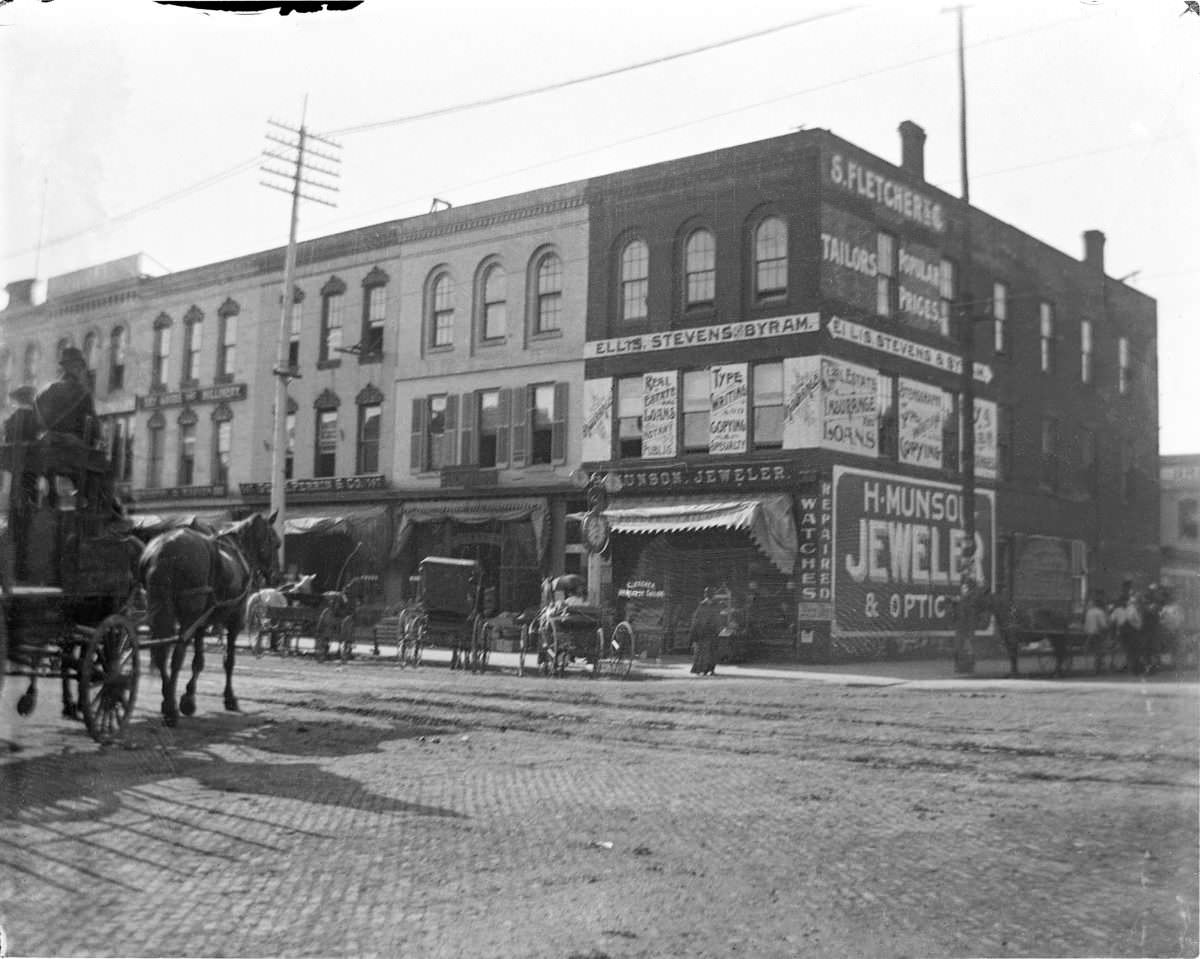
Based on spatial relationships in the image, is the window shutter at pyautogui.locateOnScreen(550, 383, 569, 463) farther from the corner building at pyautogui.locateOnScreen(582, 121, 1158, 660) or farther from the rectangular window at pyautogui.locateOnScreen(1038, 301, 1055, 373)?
the rectangular window at pyautogui.locateOnScreen(1038, 301, 1055, 373)

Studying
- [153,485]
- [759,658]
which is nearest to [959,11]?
[759,658]

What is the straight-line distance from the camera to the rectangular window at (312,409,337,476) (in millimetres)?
10984

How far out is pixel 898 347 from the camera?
8852 mm

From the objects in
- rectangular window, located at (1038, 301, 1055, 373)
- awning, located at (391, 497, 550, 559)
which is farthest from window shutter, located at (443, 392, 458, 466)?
rectangular window, located at (1038, 301, 1055, 373)

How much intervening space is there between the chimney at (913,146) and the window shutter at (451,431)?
567 centimetres

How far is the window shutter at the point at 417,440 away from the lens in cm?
1152

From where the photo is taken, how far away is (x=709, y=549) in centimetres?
1071

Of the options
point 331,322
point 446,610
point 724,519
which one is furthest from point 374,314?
point 724,519

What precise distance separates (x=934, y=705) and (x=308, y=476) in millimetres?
6556

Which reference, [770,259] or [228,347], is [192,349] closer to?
[228,347]

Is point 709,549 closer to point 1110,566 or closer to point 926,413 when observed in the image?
point 926,413

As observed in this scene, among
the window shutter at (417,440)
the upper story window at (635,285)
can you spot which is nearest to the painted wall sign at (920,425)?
the upper story window at (635,285)

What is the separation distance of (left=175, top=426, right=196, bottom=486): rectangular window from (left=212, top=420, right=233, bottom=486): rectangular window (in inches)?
8.3

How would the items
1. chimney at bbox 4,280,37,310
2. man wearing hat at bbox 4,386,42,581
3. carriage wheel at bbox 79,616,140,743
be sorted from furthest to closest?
carriage wheel at bbox 79,616,140,743 < man wearing hat at bbox 4,386,42,581 < chimney at bbox 4,280,37,310
